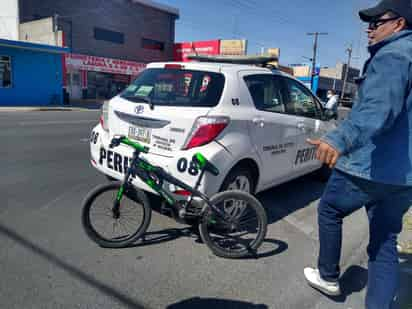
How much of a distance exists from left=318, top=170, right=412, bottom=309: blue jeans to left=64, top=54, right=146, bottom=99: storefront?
25375 mm

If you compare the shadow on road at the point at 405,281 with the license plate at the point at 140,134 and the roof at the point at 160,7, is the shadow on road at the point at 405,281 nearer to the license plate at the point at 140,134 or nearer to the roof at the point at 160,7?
the license plate at the point at 140,134

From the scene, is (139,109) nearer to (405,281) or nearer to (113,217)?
(113,217)

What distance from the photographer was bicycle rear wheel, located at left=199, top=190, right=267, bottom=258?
3189mm

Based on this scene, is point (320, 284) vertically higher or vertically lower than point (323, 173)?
lower

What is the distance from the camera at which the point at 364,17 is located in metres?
2.25

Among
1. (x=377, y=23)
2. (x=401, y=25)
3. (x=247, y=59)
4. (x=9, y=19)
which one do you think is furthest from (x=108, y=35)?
(x=401, y=25)

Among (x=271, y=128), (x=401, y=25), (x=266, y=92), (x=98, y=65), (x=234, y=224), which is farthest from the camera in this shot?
(x=98, y=65)

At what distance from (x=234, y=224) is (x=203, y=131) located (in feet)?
3.12

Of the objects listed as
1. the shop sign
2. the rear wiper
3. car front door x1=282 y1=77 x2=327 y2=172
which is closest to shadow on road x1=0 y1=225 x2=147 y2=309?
the rear wiper

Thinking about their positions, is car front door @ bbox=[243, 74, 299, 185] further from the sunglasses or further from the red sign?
the red sign

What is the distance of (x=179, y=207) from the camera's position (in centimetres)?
327

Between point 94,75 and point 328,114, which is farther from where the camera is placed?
point 94,75

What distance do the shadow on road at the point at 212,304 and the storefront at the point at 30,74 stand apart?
70.5 ft

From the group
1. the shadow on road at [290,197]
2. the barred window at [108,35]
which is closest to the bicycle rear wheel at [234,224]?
the shadow on road at [290,197]
